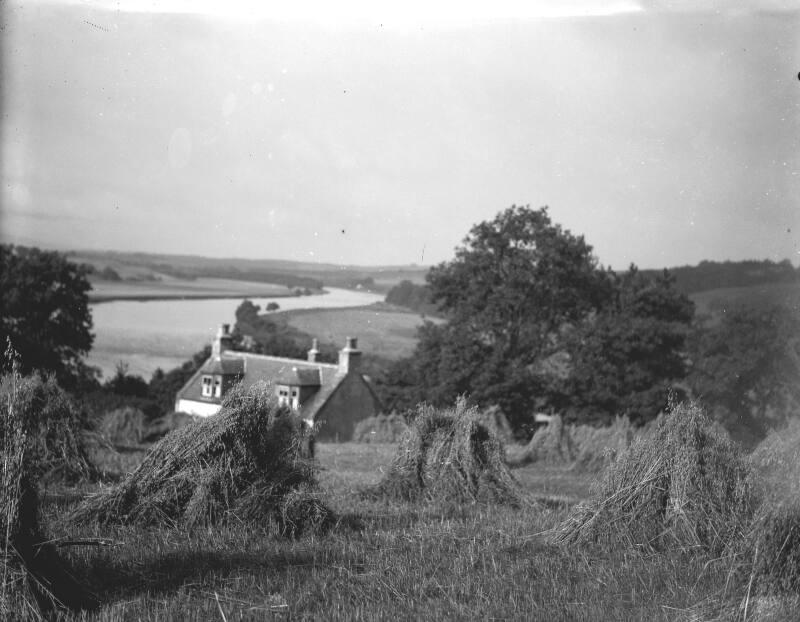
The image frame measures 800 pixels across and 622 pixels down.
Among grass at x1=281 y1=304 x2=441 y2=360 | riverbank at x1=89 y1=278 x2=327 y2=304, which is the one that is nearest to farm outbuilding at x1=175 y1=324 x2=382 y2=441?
grass at x1=281 y1=304 x2=441 y2=360

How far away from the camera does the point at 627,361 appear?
43031 millimetres

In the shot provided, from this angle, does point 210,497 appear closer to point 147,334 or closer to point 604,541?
point 604,541

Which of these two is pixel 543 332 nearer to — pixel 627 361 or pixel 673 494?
pixel 627 361

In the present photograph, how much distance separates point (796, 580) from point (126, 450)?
52.1ft

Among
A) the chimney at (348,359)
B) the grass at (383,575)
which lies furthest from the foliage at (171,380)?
the grass at (383,575)

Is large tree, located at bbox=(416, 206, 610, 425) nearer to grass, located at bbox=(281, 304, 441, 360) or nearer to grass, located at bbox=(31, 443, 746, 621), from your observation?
grass, located at bbox=(281, 304, 441, 360)

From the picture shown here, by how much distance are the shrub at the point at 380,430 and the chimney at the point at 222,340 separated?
15159 mm

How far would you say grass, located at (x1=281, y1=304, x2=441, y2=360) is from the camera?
152 feet

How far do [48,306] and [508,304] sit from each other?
2148 cm

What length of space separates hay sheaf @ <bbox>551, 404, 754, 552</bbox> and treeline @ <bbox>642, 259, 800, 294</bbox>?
22.4 m

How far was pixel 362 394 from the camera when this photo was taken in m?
47.0

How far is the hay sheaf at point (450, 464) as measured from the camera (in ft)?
42.2

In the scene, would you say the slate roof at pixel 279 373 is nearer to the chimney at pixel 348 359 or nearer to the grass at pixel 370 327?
the chimney at pixel 348 359

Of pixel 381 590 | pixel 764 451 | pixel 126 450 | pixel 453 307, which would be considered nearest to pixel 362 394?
pixel 453 307
